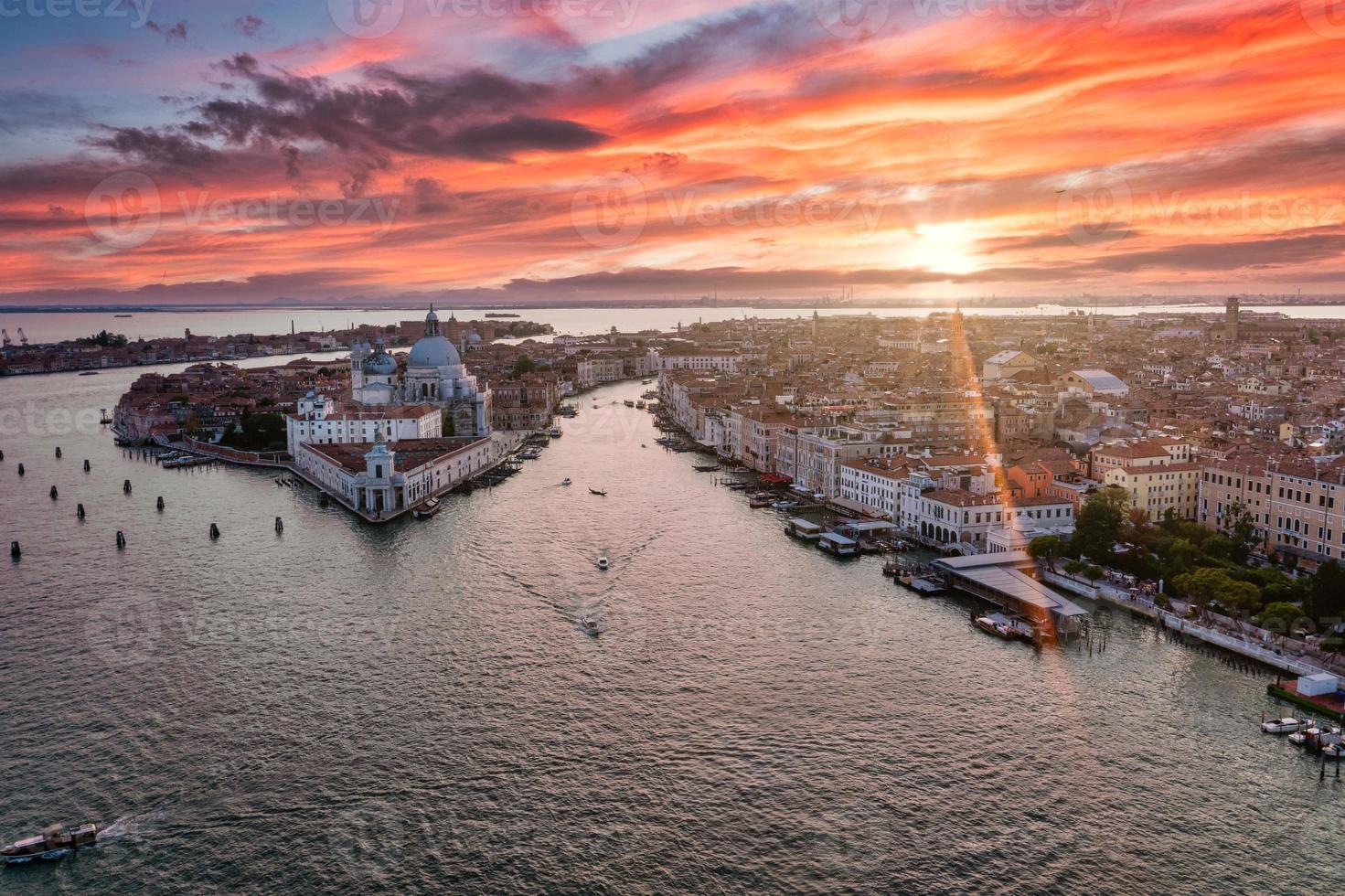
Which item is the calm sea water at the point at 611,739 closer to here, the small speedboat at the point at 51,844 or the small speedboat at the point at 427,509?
the small speedboat at the point at 51,844

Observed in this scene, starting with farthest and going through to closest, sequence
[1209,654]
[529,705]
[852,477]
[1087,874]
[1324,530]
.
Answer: [852,477] < [1324,530] < [1209,654] < [529,705] < [1087,874]

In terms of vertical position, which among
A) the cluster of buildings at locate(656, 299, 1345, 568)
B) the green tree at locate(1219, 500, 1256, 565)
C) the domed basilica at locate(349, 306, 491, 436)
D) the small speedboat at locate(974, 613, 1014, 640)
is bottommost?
the small speedboat at locate(974, 613, 1014, 640)

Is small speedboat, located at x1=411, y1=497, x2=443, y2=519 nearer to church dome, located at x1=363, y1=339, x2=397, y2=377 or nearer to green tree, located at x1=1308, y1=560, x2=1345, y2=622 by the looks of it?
church dome, located at x1=363, y1=339, x2=397, y2=377

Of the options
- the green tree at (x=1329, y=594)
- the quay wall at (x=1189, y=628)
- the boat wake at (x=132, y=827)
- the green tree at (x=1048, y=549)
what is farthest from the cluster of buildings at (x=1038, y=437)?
the boat wake at (x=132, y=827)

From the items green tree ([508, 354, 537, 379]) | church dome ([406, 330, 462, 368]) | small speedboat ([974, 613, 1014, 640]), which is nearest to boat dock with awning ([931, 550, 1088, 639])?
small speedboat ([974, 613, 1014, 640])

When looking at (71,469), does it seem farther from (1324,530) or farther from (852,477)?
(1324,530)

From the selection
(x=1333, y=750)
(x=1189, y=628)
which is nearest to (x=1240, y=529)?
(x=1189, y=628)

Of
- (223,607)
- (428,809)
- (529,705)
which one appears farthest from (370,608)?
(428,809)
